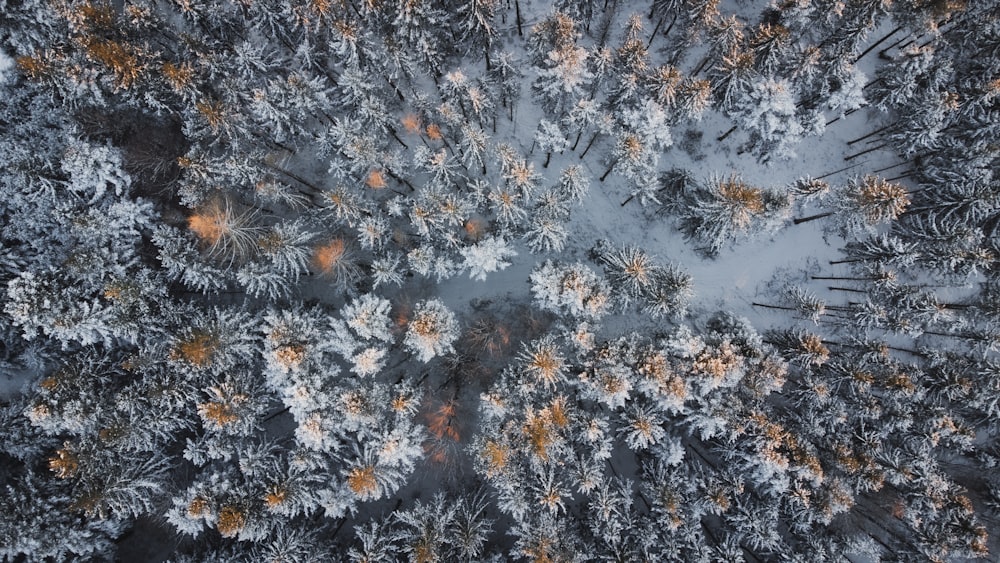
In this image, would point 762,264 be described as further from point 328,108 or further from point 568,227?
point 328,108

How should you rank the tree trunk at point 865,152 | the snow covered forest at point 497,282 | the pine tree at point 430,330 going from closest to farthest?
the pine tree at point 430,330 < the snow covered forest at point 497,282 < the tree trunk at point 865,152

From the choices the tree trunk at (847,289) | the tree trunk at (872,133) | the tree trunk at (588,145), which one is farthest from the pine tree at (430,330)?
the tree trunk at (872,133)

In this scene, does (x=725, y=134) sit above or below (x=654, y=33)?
below

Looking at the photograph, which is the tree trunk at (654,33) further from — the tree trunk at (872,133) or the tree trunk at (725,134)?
the tree trunk at (872,133)

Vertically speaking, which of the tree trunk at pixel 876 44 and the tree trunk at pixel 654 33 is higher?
the tree trunk at pixel 876 44

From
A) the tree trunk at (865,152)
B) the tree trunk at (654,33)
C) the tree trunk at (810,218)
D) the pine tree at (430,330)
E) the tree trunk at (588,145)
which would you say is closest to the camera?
the pine tree at (430,330)

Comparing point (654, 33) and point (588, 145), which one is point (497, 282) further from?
point (654, 33)

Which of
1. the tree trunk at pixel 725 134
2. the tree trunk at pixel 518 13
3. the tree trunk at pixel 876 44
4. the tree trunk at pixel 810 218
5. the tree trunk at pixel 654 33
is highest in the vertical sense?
the tree trunk at pixel 876 44

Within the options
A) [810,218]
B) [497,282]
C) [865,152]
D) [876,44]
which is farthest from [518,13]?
[865,152]

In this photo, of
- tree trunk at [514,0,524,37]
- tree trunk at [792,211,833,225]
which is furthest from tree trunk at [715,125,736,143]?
tree trunk at [514,0,524,37]
